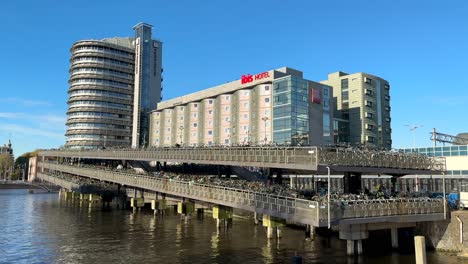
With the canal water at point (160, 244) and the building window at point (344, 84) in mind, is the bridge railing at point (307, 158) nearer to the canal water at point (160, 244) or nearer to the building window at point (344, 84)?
the canal water at point (160, 244)

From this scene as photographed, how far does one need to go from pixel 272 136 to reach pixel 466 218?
6170 centimetres

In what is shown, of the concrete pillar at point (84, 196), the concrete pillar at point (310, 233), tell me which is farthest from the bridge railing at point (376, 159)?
the concrete pillar at point (84, 196)

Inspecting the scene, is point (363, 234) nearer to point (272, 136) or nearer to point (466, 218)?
point (466, 218)

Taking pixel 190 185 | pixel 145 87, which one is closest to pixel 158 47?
pixel 145 87

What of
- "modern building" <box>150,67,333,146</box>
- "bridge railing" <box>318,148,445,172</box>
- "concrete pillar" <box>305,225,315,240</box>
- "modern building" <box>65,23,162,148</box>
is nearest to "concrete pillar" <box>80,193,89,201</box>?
"modern building" <box>150,67,333,146</box>

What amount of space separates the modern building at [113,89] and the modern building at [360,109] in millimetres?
73522

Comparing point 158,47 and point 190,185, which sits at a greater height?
point 158,47

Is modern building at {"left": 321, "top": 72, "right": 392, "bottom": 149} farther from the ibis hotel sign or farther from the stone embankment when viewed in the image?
the stone embankment

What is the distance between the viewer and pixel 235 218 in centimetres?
6284

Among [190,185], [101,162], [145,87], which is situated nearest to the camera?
[190,185]

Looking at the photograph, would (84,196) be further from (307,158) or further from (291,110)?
(307,158)

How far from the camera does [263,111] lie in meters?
101

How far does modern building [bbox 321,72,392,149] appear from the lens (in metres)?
131

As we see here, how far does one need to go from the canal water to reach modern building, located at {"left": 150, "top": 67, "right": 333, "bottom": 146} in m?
32.1
